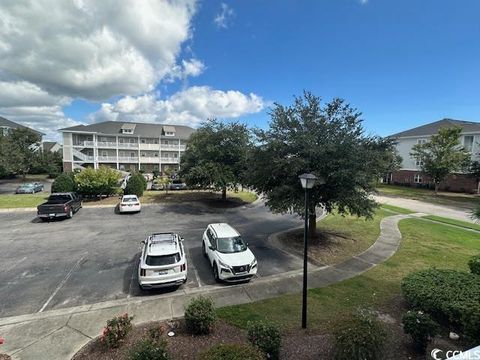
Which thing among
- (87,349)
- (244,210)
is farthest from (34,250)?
(244,210)

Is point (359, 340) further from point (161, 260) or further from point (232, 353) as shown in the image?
point (161, 260)

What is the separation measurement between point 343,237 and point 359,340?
1185cm

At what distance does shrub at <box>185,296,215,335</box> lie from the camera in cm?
658

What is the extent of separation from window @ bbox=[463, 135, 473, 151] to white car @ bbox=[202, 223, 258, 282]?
144ft

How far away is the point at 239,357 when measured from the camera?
4.66m

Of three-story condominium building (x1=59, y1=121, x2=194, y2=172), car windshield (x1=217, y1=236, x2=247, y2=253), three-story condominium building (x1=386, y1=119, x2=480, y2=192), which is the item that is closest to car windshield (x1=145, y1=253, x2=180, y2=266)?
car windshield (x1=217, y1=236, x2=247, y2=253)

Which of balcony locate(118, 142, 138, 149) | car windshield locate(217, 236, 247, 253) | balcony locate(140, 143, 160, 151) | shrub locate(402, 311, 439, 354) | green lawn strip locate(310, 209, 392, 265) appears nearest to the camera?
shrub locate(402, 311, 439, 354)

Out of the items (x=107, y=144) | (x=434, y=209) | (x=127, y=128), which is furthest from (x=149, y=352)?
(x=127, y=128)

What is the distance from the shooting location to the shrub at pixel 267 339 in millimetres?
5426

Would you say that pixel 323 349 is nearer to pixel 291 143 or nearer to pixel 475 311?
pixel 475 311

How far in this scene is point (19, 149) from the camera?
148ft

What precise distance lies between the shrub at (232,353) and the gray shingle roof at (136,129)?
61838 millimetres

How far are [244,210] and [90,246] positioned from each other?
1366 centimetres

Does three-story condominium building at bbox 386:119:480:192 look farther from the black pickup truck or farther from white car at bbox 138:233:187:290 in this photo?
the black pickup truck
